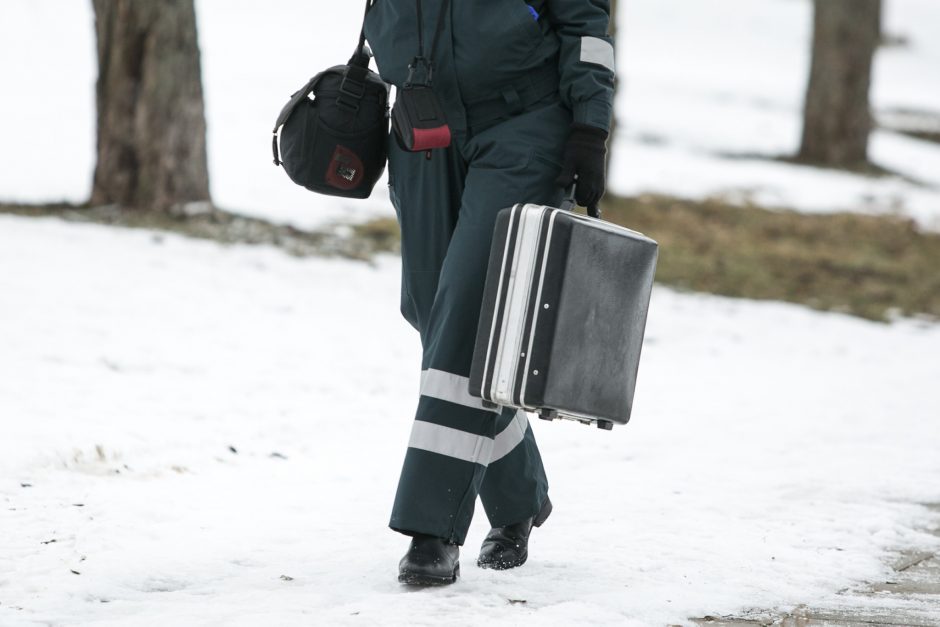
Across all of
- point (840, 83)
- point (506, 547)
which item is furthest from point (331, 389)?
point (840, 83)

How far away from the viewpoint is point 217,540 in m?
3.57

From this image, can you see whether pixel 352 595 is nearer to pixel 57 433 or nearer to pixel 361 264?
pixel 57 433

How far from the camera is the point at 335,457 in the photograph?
4.67 m

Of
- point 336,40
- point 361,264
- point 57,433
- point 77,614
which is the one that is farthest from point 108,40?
point 336,40

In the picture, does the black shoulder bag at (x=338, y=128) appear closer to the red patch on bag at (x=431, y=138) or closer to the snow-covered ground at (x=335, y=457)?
the red patch on bag at (x=431, y=138)

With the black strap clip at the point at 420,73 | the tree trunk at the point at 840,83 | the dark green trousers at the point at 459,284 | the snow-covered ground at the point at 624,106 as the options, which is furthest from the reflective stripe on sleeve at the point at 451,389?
the tree trunk at the point at 840,83

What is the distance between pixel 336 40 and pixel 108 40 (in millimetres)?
12369

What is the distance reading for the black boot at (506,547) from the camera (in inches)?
133

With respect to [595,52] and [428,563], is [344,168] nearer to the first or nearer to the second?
[595,52]

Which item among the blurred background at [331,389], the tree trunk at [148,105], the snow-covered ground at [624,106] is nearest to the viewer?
the blurred background at [331,389]

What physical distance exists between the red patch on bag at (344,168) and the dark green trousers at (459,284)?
0.13 m

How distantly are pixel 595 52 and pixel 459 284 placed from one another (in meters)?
0.66

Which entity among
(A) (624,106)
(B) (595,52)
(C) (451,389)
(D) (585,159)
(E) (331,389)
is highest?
(A) (624,106)

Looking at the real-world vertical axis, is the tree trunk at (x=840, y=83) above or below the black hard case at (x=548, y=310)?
above
